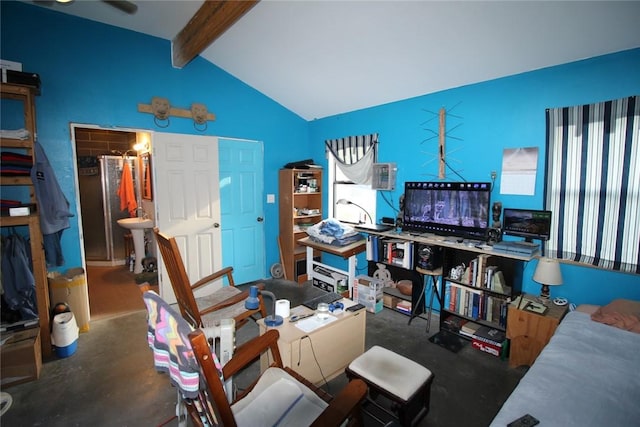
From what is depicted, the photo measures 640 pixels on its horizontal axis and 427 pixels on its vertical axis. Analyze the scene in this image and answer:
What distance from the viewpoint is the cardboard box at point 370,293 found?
3.35 meters

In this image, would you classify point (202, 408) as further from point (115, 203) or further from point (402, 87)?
point (115, 203)

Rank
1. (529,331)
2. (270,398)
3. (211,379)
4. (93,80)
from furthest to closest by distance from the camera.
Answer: (93,80)
(529,331)
(270,398)
(211,379)

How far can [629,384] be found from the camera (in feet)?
4.91

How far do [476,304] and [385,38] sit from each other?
2.47 metres

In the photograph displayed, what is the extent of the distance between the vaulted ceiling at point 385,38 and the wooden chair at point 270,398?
2.29 metres

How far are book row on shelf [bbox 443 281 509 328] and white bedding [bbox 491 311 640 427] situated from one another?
61 cm

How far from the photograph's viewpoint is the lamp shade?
232 centimetres

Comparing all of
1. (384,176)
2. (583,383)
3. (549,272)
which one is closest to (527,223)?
(549,272)

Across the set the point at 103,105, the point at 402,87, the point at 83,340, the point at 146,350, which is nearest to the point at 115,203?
the point at 103,105

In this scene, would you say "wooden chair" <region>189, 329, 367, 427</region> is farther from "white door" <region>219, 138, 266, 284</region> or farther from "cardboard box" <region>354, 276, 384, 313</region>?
"white door" <region>219, 138, 266, 284</region>

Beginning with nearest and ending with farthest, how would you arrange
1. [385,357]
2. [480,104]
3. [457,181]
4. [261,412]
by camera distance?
[261,412] → [385,357] → [480,104] → [457,181]

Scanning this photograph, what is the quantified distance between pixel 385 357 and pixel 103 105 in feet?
11.5

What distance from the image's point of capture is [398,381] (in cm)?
170

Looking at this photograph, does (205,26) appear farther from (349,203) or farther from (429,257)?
(429,257)
